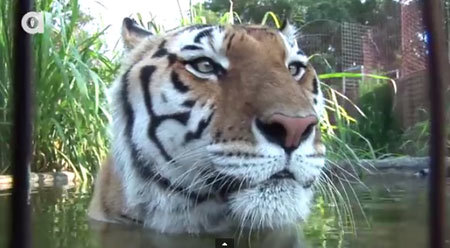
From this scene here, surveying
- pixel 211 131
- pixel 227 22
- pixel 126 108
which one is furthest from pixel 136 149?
pixel 227 22

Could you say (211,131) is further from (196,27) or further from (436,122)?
(436,122)

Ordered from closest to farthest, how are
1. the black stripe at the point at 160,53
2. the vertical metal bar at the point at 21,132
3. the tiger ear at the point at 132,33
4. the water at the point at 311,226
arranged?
the vertical metal bar at the point at 21,132, the water at the point at 311,226, the tiger ear at the point at 132,33, the black stripe at the point at 160,53

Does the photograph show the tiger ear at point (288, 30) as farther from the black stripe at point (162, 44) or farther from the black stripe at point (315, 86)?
the black stripe at point (162, 44)

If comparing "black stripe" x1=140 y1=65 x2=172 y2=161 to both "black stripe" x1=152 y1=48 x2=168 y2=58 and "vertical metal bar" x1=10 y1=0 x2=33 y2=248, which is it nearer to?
"black stripe" x1=152 y1=48 x2=168 y2=58

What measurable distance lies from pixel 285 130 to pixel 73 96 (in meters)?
0.51

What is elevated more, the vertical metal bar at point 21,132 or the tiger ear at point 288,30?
the tiger ear at point 288,30

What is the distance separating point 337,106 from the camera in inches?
52.8

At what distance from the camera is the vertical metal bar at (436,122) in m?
0.35

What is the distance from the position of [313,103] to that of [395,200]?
0.27 m

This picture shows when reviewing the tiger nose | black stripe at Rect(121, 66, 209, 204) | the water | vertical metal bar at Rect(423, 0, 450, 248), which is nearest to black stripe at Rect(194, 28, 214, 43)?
black stripe at Rect(121, 66, 209, 204)

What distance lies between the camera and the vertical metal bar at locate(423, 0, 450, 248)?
1.15 ft

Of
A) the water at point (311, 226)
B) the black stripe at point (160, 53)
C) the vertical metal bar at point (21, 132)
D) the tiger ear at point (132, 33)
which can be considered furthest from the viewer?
the black stripe at point (160, 53)

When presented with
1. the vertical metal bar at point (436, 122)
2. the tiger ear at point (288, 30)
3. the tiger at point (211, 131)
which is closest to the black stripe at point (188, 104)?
the tiger at point (211, 131)

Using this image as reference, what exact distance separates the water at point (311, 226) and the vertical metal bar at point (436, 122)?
0.76 m
